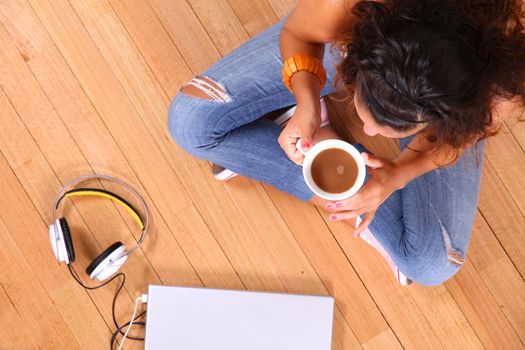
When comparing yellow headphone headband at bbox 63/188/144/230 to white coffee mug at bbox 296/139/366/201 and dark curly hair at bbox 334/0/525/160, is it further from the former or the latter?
dark curly hair at bbox 334/0/525/160

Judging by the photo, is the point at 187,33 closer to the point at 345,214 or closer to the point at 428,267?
the point at 345,214

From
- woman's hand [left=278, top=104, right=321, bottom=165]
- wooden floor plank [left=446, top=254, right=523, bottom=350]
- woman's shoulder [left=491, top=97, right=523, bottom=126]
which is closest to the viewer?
woman's shoulder [left=491, top=97, right=523, bottom=126]

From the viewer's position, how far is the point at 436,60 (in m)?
0.65

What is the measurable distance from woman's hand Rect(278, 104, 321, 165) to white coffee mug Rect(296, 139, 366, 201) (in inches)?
1.6

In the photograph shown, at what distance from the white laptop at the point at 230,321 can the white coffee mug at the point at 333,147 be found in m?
0.46

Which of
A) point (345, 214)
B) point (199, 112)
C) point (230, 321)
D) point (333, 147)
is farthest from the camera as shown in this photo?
point (230, 321)

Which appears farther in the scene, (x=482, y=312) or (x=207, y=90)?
(x=482, y=312)

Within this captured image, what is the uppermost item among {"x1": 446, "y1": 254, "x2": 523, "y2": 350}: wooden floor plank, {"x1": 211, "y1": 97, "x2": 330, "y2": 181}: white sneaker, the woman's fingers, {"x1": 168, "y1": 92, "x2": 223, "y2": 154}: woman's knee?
{"x1": 168, "y1": 92, "x2": 223, "y2": 154}: woman's knee

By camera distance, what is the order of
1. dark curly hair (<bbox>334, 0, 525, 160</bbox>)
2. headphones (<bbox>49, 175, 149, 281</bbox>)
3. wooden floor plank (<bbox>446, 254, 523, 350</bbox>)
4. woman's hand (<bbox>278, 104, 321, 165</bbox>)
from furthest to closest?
1. wooden floor plank (<bbox>446, 254, 523, 350</bbox>)
2. headphones (<bbox>49, 175, 149, 281</bbox>)
3. woman's hand (<bbox>278, 104, 321, 165</bbox>)
4. dark curly hair (<bbox>334, 0, 525, 160</bbox>)

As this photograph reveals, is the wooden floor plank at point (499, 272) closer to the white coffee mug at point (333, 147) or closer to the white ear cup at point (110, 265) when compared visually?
the white coffee mug at point (333, 147)

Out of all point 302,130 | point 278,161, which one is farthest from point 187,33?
point 302,130

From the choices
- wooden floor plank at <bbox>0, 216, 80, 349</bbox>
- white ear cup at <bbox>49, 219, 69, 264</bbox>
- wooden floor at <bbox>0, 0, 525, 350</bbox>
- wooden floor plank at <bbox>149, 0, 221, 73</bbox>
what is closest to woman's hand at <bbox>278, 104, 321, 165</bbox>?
wooden floor at <bbox>0, 0, 525, 350</bbox>

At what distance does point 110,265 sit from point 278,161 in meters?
0.50

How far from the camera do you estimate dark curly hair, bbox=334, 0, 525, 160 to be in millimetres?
662
